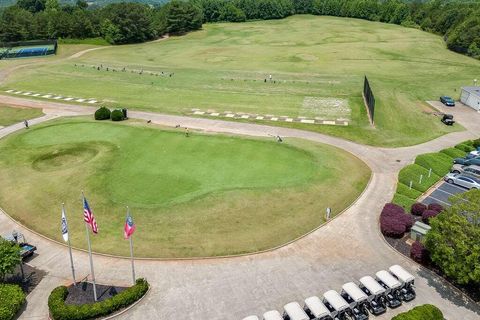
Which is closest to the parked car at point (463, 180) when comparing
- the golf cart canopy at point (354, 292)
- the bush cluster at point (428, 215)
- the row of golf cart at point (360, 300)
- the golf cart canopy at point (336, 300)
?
the bush cluster at point (428, 215)

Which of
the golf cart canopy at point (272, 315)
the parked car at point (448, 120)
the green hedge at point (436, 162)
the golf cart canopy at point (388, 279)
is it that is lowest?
the golf cart canopy at point (272, 315)

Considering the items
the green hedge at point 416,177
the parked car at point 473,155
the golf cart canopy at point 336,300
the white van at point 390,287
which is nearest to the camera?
the golf cart canopy at point 336,300

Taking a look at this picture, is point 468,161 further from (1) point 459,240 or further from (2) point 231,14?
(2) point 231,14

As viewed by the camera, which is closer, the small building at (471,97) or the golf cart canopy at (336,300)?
the golf cart canopy at (336,300)

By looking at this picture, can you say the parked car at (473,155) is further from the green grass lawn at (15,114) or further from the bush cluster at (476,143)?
the green grass lawn at (15,114)

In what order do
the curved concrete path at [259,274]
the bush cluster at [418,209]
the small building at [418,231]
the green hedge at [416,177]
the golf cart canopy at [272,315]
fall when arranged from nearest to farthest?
the golf cart canopy at [272,315] < the curved concrete path at [259,274] < the small building at [418,231] < the bush cluster at [418,209] < the green hedge at [416,177]

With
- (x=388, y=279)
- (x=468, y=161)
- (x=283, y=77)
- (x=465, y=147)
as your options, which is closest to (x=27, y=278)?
(x=388, y=279)

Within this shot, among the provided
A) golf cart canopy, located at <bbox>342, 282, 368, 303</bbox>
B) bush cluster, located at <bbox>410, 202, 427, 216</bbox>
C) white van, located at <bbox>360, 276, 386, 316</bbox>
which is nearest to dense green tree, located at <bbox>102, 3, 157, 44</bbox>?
bush cluster, located at <bbox>410, 202, 427, 216</bbox>
